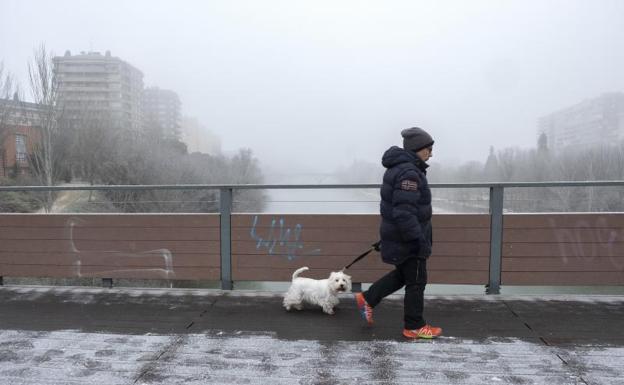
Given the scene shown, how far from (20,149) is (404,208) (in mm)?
31149

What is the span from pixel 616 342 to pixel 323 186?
9.61 ft

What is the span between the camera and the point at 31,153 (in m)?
28.3

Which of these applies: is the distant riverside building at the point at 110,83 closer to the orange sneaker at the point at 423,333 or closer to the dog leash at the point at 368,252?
the dog leash at the point at 368,252

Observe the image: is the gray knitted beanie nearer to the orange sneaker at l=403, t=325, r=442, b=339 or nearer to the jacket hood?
the jacket hood

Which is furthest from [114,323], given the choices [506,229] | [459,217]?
[506,229]

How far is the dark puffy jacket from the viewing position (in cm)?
353

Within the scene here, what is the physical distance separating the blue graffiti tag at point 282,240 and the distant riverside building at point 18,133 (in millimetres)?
28155

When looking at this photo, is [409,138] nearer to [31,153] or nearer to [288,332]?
[288,332]

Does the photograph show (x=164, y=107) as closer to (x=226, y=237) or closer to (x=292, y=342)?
(x=226, y=237)

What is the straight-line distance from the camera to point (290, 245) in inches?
195

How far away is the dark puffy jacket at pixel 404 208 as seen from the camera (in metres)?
3.53

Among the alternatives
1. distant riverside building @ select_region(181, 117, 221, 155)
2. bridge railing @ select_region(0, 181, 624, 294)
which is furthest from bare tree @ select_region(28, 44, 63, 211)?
distant riverside building @ select_region(181, 117, 221, 155)

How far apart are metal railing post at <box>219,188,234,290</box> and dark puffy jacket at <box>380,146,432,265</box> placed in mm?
1933

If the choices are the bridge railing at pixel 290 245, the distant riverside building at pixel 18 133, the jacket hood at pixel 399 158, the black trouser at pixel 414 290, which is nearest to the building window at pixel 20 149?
the distant riverside building at pixel 18 133
